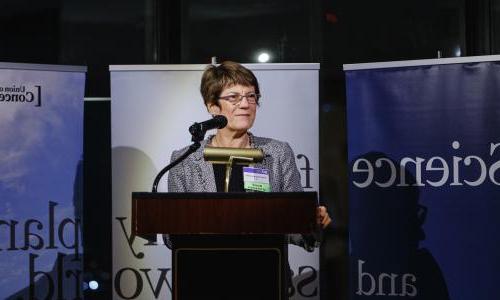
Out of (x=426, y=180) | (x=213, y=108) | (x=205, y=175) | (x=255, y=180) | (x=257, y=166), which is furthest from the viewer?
(x=426, y=180)

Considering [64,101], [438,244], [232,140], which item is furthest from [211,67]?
[438,244]

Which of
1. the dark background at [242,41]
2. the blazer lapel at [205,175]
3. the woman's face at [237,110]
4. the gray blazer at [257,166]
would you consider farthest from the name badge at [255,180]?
the dark background at [242,41]

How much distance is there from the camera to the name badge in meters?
3.12

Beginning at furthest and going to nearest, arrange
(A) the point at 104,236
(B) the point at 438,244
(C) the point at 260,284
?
1. (A) the point at 104,236
2. (B) the point at 438,244
3. (C) the point at 260,284

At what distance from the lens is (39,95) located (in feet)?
14.4

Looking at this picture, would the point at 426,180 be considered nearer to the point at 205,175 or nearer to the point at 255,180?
the point at 205,175

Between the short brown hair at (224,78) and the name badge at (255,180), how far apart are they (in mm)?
908

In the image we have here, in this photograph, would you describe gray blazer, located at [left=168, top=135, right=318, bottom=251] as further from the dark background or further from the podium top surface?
the dark background

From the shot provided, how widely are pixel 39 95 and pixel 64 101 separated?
5.8 inches

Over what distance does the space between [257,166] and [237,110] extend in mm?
370

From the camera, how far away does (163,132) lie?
4402 millimetres

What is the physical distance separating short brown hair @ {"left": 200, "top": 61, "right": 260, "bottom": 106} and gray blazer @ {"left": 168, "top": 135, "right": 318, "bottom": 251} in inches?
12.0

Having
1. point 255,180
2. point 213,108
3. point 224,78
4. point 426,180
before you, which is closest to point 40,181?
point 213,108

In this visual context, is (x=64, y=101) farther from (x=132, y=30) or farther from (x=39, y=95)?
(x=132, y=30)
